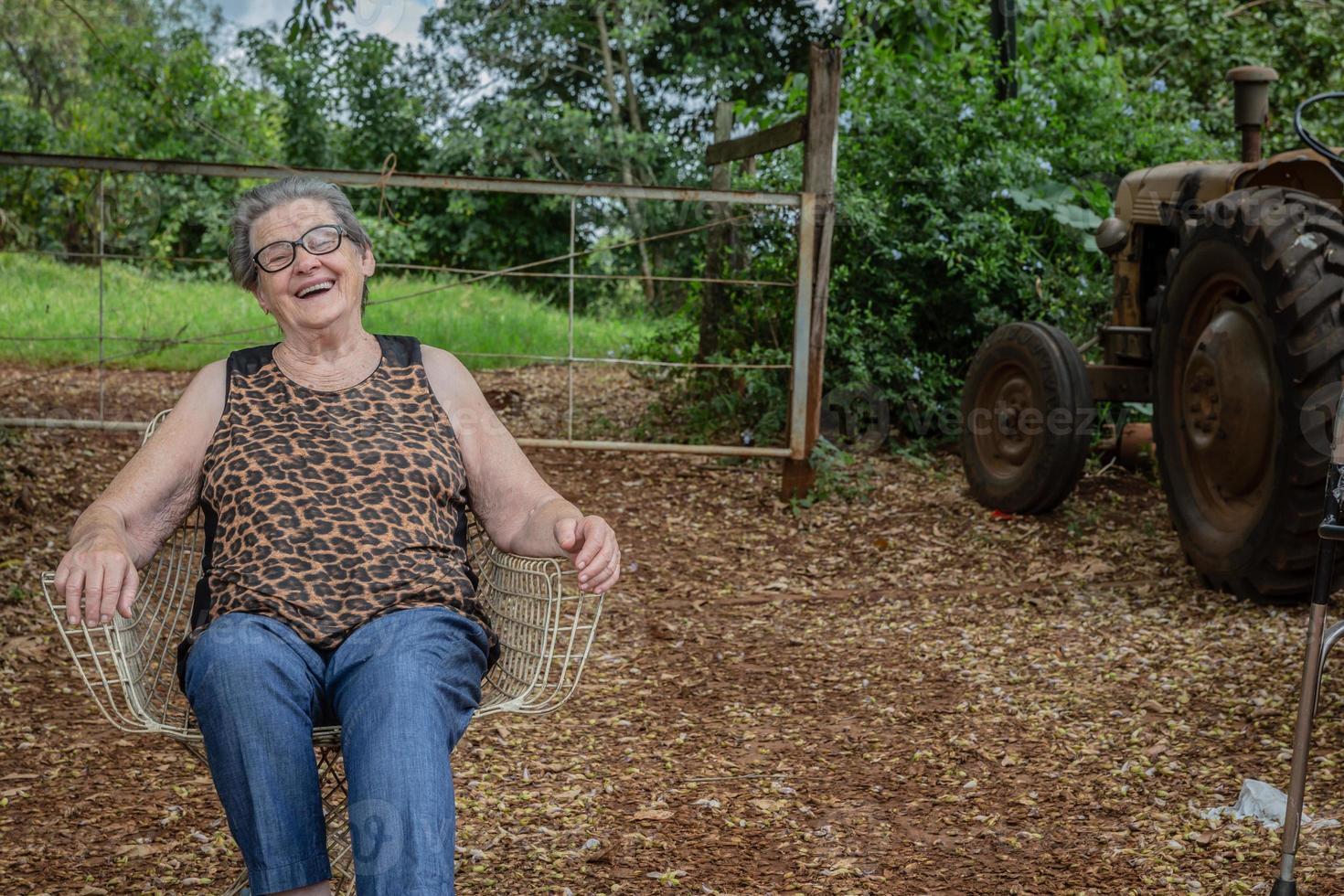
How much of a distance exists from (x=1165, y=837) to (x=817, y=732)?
930mm

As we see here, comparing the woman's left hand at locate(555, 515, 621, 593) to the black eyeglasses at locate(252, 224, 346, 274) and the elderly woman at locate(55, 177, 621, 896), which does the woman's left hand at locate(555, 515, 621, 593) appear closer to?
the elderly woman at locate(55, 177, 621, 896)

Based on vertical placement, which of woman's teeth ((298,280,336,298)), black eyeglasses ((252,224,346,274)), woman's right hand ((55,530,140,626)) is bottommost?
woman's right hand ((55,530,140,626))

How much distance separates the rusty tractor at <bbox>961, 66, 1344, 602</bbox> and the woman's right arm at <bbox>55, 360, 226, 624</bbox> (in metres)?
2.38

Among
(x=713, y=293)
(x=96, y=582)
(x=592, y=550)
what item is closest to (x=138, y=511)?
(x=96, y=582)

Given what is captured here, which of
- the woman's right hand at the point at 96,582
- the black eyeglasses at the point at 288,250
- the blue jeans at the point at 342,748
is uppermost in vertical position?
the black eyeglasses at the point at 288,250

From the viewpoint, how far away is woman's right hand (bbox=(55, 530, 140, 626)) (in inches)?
75.9

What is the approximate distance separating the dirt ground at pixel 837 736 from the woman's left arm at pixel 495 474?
2.30ft

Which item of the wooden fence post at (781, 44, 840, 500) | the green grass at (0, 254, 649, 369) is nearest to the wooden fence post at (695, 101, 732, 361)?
the wooden fence post at (781, 44, 840, 500)

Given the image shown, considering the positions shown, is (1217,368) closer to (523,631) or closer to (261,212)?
(523,631)

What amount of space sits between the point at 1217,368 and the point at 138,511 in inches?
128

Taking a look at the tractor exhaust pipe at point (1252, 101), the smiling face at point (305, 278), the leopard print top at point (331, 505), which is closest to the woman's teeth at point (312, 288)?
the smiling face at point (305, 278)

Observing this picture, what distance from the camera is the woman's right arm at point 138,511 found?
1938 millimetres

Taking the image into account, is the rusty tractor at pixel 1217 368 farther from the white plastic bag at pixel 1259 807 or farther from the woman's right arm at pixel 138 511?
the woman's right arm at pixel 138 511

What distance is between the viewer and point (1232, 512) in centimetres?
423
